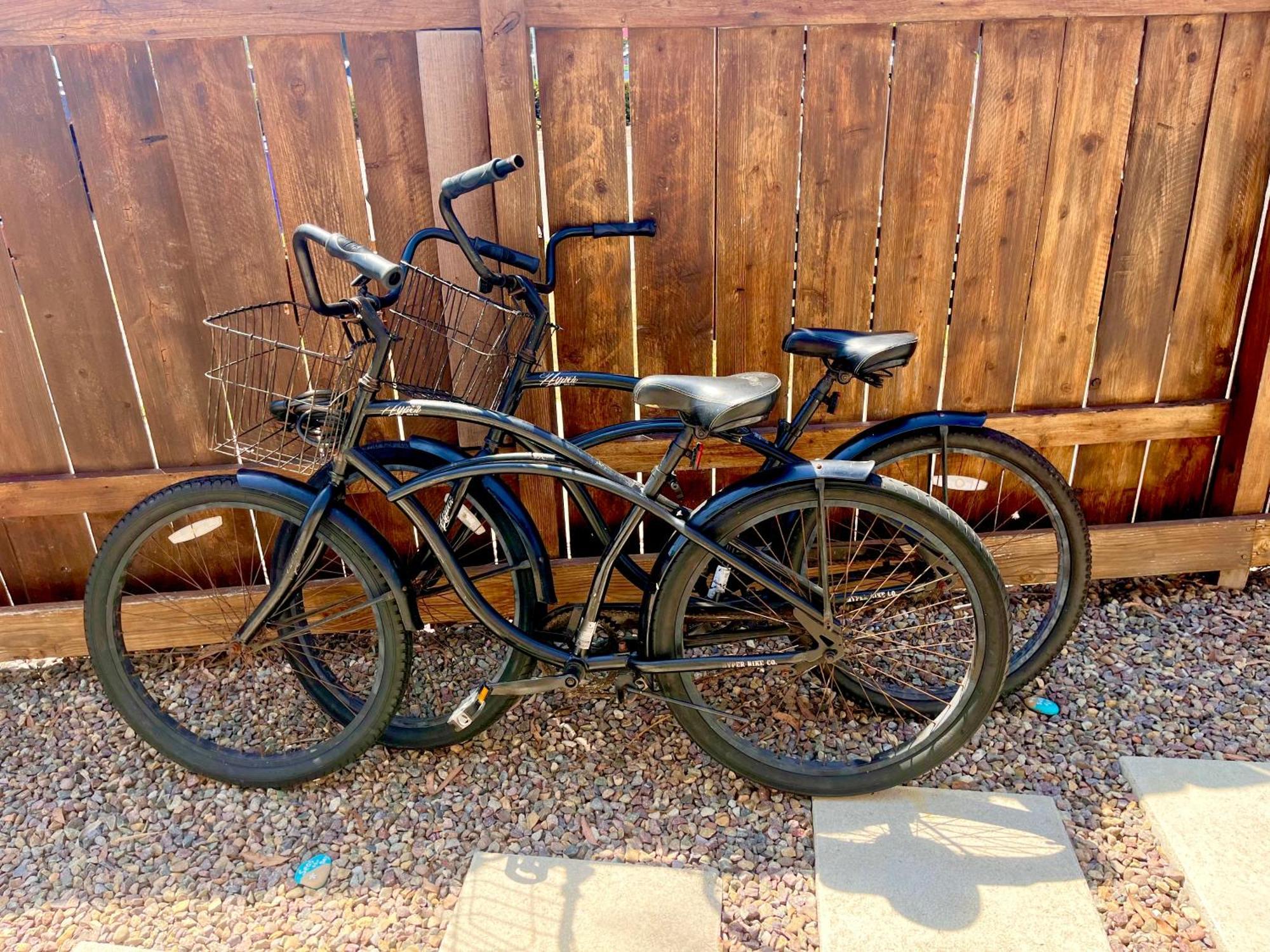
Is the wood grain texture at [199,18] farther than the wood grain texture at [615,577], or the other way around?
the wood grain texture at [615,577]

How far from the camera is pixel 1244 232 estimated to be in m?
2.67

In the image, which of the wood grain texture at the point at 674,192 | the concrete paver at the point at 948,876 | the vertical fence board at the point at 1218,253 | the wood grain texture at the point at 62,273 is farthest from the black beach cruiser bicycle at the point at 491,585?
the vertical fence board at the point at 1218,253

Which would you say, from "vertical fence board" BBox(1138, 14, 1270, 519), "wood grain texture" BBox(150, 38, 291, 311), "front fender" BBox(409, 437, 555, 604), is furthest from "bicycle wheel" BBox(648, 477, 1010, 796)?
"wood grain texture" BBox(150, 38, 291, 311)

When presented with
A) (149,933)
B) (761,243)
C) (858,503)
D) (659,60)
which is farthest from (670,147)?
(149,933)

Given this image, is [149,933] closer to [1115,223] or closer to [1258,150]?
[1115,223]

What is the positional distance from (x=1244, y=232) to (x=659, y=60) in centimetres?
195

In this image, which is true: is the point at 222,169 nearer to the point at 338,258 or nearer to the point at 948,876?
the point at 338,258

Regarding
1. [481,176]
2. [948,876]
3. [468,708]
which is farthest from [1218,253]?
[468,708]

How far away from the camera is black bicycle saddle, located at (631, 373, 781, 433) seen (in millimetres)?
1879

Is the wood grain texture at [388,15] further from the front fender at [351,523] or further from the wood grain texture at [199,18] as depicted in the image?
the front fender at [351,523]

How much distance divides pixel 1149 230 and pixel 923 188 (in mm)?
774

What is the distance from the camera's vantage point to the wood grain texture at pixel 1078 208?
2420 mm

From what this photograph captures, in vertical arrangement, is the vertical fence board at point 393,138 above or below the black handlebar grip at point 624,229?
above

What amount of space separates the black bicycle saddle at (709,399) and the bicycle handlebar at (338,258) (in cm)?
59
